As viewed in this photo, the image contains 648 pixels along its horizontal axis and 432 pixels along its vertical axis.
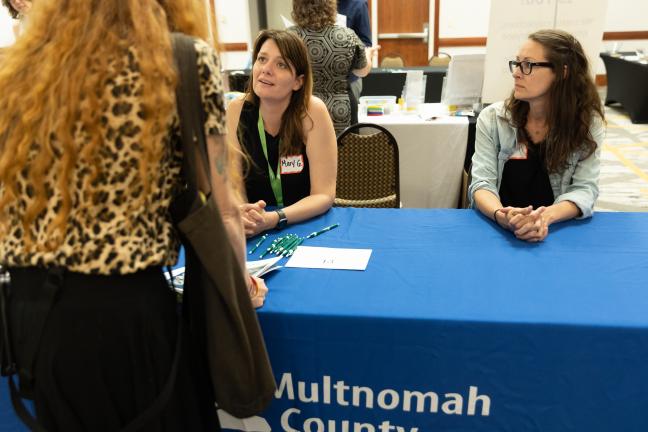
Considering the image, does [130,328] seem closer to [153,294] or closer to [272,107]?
[153,294]

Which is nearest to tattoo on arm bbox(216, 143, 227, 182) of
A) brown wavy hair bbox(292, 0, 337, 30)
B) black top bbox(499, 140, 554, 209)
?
black top bbox(499, 140, 554, 209)

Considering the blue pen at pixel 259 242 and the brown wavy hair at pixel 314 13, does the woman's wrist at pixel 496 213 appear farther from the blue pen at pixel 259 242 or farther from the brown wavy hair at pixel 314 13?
the brown wavy hair at pixel 314 13

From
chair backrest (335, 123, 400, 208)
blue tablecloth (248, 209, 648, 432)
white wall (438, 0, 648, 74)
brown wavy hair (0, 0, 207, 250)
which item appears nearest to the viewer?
brown wavy hair (0, 0, 207, 250)

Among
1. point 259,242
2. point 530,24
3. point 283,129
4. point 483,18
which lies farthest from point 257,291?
point 483,18

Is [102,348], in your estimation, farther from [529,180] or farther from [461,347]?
[529,180]

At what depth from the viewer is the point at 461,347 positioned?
120 centimetres

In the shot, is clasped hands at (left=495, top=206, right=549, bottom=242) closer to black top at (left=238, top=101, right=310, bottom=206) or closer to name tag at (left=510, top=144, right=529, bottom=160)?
name tag at (left=510, top=144, right=529, bottom=160)

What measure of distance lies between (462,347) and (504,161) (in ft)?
3.75

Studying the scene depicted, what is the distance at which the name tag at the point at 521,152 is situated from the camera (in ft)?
6.87

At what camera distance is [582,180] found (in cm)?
198

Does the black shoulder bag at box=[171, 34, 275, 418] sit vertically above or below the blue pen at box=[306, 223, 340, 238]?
above

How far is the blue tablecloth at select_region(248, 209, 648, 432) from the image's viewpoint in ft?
3.83

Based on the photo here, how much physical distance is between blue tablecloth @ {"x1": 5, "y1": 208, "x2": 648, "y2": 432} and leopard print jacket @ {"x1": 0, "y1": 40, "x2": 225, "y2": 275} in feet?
1.41

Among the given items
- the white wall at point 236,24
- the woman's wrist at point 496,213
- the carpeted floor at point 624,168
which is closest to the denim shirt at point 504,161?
the woman's wrist at point 496,213
